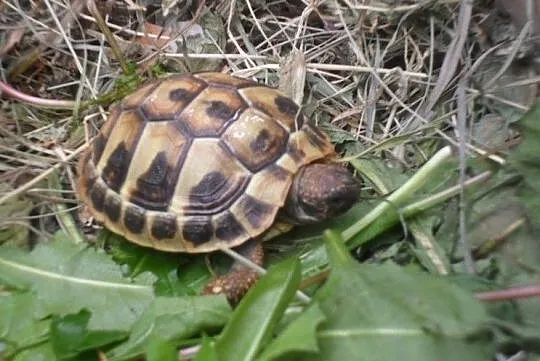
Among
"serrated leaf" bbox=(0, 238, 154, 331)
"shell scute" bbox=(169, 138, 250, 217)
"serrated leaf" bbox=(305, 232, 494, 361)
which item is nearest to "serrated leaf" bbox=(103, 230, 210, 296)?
"serrated leaf" bbox=(0, 238, 154, 331)

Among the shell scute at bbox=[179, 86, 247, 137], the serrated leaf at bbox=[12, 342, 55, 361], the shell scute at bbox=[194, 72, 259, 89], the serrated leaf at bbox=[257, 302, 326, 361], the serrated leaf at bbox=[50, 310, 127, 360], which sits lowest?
the serrated leaf at bbox=[12, 342, 55, 361]

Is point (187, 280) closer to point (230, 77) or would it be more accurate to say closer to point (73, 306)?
point (73, 306)

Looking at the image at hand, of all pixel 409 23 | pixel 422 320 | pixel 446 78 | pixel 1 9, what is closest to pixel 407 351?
pixel 422 320

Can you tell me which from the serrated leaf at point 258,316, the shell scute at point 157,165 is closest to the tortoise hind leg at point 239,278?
the shell scute at point 157,165

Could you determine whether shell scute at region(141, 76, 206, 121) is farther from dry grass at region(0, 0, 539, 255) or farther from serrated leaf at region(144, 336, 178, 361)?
serrated leaf at region(144, 336, 178, 361)

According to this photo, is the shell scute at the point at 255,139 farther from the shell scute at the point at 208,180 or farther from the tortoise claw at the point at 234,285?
the tortoise claw at the point at 234,285
